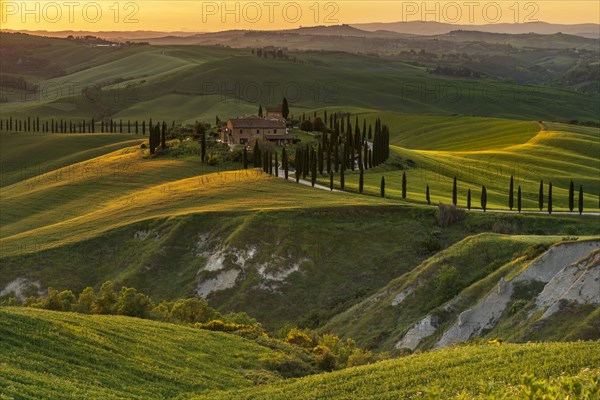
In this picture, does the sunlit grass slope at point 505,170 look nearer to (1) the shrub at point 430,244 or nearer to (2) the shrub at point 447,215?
(2) the shrub at point 447,215

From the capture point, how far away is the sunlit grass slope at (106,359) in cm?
3347

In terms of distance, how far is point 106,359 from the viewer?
39.9 meters

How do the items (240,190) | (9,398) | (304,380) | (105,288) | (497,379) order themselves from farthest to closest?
(240,190) < (105,288) < (304,380) < (497,379) < (9,398)

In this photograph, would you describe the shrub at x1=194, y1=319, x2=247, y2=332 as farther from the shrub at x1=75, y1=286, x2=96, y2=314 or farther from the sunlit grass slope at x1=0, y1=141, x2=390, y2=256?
the sunlit grass slope at x1=0, y1=141, x2=390, y2=256

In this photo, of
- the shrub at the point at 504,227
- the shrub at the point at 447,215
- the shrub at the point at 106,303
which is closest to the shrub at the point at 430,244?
the shrub at the point at 447,215

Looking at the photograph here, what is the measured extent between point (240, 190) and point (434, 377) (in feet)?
257

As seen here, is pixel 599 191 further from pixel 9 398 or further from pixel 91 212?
A: pixel 9 398

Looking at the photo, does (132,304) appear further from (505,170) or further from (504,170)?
(505,170)

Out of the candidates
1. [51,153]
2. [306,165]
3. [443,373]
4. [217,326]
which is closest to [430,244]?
[217,326]

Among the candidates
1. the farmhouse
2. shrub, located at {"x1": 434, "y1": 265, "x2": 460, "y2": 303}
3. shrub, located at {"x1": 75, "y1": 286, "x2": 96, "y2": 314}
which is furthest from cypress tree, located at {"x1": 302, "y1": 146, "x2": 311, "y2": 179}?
shrub, located at {"x1": 75, "y1": 286, "x2": 96, "y2": 314}

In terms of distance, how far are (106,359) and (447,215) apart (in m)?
59.4

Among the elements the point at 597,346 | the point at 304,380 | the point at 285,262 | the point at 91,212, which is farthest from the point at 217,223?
the point at 597,346

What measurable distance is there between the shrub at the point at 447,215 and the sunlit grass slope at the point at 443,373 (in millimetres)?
54313

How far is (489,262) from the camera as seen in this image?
7312 centimetres
